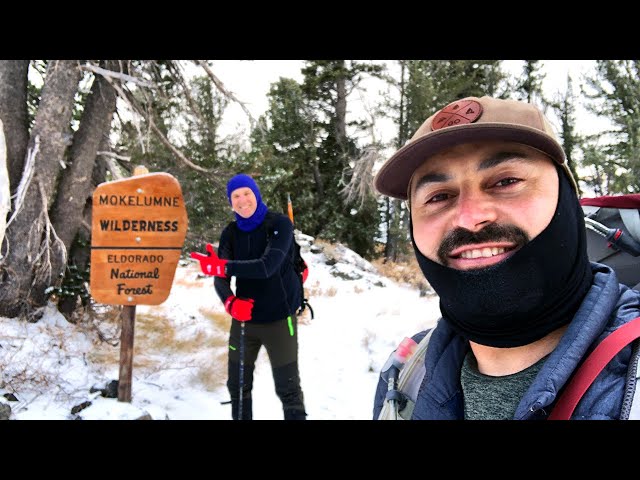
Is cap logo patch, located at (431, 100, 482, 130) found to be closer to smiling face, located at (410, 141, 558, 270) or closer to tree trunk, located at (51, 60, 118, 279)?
smiling face, located at (410, 141, 558, 270)

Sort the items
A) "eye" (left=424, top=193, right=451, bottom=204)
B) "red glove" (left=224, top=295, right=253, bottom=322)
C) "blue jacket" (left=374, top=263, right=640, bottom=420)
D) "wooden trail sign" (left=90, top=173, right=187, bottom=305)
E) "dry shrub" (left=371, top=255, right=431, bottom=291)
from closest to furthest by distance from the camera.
Answer: "blue jacket" (left=374, top=263, right=640, bottom=420)
"eye" (left=424, top=193, right=451, bottom=204)
"red glove" (left=224, top=295, right=253, bottom=322)
"wooden trail sign" (left=90, top=173, right=187, bottom=305)
"dry shrub" (left=371, top=255, right=431, bottom=291)

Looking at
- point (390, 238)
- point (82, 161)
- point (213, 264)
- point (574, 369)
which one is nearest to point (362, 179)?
point (390, 238)

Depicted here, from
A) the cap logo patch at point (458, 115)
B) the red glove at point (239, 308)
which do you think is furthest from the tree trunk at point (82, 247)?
the cap logo patch at point (458, 115)

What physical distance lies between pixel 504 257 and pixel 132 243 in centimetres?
350

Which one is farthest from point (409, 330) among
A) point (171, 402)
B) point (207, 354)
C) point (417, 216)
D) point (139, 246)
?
point (417, 216)

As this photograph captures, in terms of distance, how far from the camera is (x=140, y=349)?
5457 mm

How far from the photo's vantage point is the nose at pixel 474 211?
3.58 ft

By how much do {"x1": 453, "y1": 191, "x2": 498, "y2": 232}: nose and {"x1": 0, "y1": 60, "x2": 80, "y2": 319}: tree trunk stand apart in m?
5.12

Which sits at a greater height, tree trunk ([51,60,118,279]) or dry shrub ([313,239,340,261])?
tree trunk ([51,60,118,279])

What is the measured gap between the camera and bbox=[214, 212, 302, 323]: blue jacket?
3.02 meters

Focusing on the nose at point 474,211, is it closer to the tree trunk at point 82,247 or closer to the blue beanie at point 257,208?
the blue beanie at point 257,208

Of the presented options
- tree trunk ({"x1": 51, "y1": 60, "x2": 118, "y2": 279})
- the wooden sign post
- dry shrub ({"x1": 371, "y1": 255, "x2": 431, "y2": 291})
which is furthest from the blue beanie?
dry shrub ({"x1": 371, "y1": 255, "x2": 431, "y2": 291})

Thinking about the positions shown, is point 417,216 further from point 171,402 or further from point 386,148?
point 386,148
